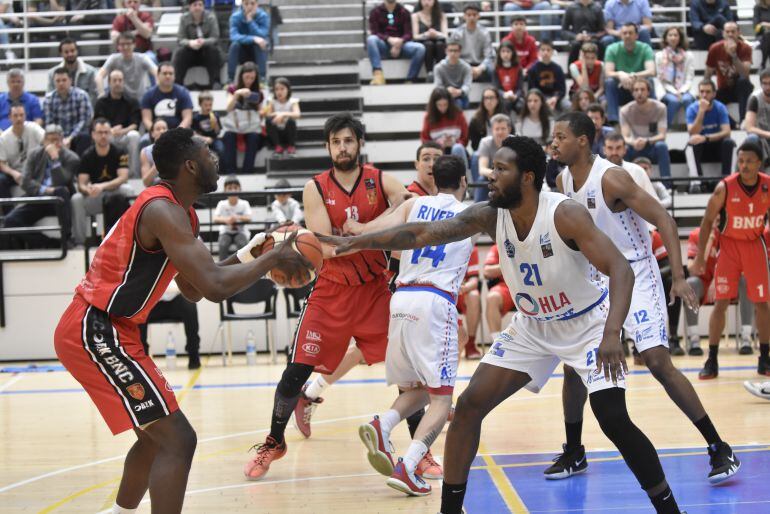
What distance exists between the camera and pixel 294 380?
21.3 feet

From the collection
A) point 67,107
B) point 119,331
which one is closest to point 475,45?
point 67,107

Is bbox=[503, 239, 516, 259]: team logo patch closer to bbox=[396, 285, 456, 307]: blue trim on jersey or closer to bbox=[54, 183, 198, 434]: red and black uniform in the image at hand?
bbox=[396, 285, 456, 307]: blue trim on jersey

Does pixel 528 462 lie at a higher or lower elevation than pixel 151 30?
lower

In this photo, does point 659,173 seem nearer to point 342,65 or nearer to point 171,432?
point 342,65

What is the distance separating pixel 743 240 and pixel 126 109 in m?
8.67

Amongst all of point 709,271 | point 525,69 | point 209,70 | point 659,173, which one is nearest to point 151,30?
point 209,70

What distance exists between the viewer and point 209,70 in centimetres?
1616

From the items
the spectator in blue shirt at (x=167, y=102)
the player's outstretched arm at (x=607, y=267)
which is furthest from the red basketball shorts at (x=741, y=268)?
the spectator in blue shirt at (x=167, y=102)

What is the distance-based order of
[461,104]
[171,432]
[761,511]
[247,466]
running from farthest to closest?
[461,104], [247,466], [761,511], [171,432]

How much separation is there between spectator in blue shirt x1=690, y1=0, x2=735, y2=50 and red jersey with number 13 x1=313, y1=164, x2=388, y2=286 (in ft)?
38.3

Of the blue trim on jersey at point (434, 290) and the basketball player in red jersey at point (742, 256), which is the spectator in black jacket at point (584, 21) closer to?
the basketball player in red jersey at point (742, 256)

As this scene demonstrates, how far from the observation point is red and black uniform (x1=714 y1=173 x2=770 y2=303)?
9977 mm

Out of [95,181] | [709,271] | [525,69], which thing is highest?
[525,69]

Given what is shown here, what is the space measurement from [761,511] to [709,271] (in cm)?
710
